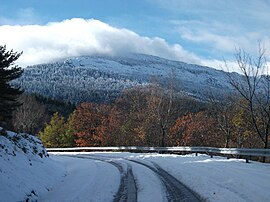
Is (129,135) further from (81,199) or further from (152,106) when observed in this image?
(81,199)

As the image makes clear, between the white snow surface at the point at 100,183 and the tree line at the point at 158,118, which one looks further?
the tree line at the point at 158,118

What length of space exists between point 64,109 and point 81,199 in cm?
11159

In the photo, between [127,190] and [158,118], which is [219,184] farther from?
[158,118]

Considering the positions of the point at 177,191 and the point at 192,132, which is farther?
the point at 192,132

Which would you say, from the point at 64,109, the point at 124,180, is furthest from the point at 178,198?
the point at 64,109

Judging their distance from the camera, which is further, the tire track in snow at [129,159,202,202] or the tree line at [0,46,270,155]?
the tree line at [0,46,270,155]

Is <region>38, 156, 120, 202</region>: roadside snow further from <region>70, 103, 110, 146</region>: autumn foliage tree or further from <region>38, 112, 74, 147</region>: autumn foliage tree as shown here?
<region>38, 112, 74, 147</region>: autumn foliage tree

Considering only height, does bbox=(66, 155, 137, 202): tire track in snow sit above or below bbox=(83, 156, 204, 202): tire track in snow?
below

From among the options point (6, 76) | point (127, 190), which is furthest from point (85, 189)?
point (6, 76)

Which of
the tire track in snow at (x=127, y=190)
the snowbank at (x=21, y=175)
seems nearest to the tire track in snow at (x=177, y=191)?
the tire track in snow at (x=127, y=190)

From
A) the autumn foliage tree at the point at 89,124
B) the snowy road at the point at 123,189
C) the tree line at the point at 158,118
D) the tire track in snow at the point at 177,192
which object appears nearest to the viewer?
the tire track in snow at the point at 177,192

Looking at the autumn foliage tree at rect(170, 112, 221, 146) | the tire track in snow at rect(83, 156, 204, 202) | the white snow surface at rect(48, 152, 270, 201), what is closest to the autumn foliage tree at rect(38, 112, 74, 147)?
the autumn foliage tree at rect(170, 112, 221, 146)

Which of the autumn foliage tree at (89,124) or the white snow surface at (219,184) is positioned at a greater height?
the autumn foliage tree at (89,124)

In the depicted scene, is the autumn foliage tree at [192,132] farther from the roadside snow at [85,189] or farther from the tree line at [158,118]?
the roadside snow at [85,189]
